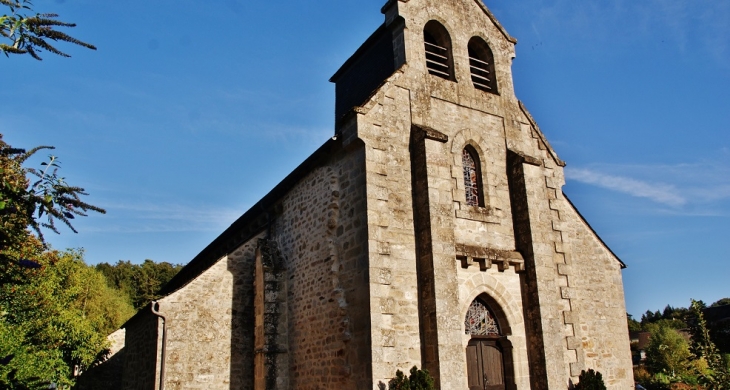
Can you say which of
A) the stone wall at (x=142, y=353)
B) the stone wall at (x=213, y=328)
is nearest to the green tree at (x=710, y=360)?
A: the stone wall at (x=213, y=328)

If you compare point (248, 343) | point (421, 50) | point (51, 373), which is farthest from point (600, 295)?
point (51, 373)

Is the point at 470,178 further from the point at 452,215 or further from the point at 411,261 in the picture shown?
the point at 411,261

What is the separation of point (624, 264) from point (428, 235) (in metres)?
8.66

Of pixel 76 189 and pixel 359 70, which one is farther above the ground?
pixel 359 70

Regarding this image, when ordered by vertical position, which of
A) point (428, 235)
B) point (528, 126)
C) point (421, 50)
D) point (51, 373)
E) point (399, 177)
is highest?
point (421, 50)

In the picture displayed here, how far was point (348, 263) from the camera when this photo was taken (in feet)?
36.9

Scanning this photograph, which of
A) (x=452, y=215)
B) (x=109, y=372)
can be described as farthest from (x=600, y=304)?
(x=109, y=372)

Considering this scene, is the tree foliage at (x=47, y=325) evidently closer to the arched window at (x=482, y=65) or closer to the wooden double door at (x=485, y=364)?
the wooden double door at (x=485, y=364)

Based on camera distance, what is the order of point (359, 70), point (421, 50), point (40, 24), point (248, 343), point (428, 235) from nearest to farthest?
point (40, 24) → point (428, 235) → point (421, 50) → point (248, 343) → point (359, 70)

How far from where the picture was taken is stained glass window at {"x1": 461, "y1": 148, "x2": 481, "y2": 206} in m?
12.7

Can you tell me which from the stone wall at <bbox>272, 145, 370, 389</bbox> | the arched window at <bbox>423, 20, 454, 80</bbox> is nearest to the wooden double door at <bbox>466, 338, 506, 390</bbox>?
the stone wall at <bbox>272, 145, 370, 389</bbox>

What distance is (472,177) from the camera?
12.9 m

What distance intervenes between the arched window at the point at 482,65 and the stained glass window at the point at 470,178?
220 cm

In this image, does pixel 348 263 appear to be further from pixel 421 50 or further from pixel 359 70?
pixel 359 70
